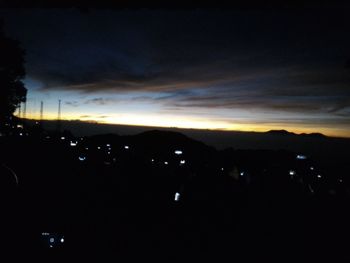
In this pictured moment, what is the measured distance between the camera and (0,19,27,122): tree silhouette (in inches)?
456

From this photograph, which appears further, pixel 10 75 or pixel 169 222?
pixel 10 75

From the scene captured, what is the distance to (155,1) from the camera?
5.99 ft

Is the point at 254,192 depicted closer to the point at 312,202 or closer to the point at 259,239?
the point at 312,202

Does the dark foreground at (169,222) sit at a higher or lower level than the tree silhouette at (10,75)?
lower

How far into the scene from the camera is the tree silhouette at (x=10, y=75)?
1158cm

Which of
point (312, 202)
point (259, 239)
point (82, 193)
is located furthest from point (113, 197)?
point (312, 202)

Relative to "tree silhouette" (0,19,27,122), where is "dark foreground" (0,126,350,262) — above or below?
below

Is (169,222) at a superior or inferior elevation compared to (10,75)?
inferior

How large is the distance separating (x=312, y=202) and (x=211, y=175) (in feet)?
17.4

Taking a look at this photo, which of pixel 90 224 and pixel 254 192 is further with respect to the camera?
pixel 254 192

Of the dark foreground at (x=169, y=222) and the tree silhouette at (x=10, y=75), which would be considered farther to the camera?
the tree silhouette at (x=10, y=75)

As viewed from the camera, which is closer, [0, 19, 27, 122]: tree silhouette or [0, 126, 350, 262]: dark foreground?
Result: [0, 126, 350, 262]: dark foreground

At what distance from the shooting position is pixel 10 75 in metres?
12.6

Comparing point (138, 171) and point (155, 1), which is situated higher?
point (155, 1)
